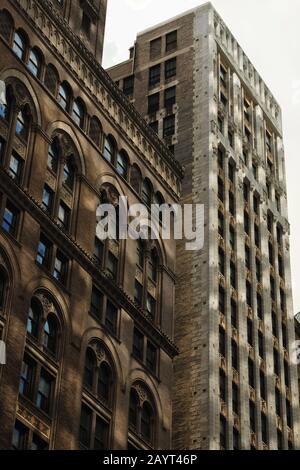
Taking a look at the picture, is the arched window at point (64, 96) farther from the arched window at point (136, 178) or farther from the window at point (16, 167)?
the arched window at point (136, 178)

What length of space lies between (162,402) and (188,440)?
14.3 feet

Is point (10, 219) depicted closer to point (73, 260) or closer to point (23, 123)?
point (73, 260)

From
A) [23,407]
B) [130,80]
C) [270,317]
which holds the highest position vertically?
[130,80]

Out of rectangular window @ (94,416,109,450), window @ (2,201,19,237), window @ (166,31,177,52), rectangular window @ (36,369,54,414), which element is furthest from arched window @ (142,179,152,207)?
window @ (166,31,177,52)

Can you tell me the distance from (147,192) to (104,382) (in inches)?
666

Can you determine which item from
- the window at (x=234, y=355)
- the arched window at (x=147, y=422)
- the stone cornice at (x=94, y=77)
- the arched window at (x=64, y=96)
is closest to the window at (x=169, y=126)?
the stone cornice at (x=94, y=77)

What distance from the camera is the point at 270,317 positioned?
265 ft

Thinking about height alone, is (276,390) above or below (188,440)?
above

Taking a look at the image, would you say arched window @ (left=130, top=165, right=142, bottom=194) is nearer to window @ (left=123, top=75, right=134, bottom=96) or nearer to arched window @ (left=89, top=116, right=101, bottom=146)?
arched window @ (left=89, top=116, right=101, bottom=146)

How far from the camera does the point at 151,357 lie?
64625 mm

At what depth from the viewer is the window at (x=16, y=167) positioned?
56188 mm

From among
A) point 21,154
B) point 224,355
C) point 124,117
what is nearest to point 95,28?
point 124,117

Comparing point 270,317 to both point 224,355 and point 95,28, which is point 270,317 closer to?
point 224,355

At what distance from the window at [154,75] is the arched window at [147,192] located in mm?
20525
